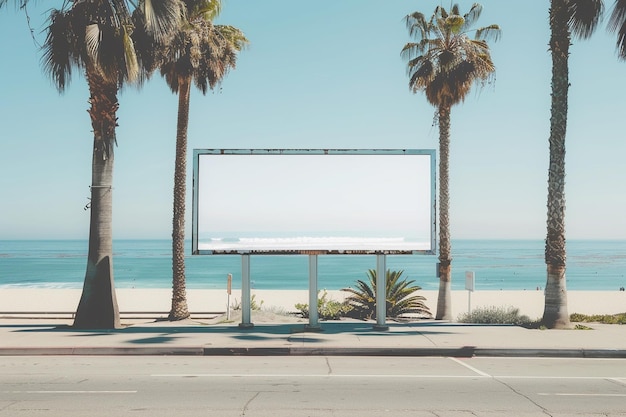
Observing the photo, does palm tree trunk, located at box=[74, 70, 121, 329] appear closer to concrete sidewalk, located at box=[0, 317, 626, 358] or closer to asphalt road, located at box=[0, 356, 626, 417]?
concrete sidewalk, located at box=[0, 317, 626, 358]

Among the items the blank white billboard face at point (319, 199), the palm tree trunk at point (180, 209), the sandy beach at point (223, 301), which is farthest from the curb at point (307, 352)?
the sandy beach at point (223, 301)

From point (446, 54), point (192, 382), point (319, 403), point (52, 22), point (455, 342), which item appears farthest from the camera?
point (446, 54)

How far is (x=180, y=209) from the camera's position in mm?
23797

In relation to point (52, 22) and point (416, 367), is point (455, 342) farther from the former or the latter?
point (52, 22)

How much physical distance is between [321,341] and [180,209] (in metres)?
10.3

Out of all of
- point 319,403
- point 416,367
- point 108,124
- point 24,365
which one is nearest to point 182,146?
point 108,124

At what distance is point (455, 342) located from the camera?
15367 millimetres

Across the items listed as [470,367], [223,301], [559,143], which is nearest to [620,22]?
[559,143]

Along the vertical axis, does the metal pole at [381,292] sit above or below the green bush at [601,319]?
above

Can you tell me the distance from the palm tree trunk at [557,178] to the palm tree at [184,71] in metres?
12.0

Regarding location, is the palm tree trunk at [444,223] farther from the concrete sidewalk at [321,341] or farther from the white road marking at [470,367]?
the white road marking at [470,367]

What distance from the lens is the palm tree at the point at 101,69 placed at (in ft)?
57.0

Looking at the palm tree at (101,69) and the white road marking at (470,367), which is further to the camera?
the palm tree at (101,69)

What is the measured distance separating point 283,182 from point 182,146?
7.60 m
